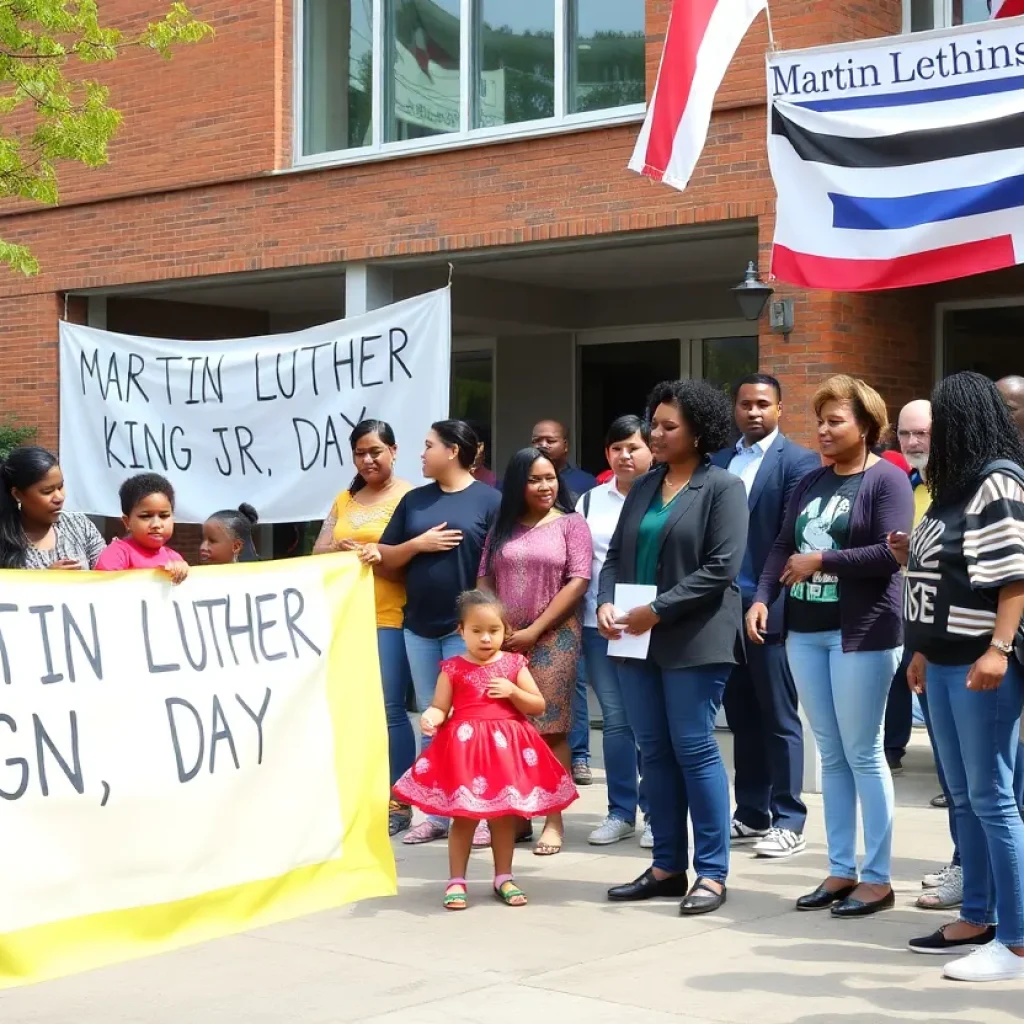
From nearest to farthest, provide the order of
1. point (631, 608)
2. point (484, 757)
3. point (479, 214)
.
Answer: point (631, 608) → point (484, 757) → point (479, 214)

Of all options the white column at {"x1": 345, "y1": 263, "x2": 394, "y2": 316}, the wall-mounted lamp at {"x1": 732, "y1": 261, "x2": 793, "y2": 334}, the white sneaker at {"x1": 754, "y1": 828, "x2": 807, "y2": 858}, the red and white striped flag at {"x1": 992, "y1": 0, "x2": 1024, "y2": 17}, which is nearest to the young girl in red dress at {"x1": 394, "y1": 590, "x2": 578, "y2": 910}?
the white sneaker at {"x1": 754, "y1": 828, "x2": 807, "y2": 858}

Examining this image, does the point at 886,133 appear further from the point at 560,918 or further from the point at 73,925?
the point at 73,925

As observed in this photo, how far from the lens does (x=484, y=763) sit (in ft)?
20.9

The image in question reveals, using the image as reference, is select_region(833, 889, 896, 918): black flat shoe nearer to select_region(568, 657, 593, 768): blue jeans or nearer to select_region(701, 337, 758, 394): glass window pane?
select_region(568, 657, 593, 768): blue jeans

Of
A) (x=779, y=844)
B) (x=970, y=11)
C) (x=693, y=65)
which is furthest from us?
(x=970, y=11)

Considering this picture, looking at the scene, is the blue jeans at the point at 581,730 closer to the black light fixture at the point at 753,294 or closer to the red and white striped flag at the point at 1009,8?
the black light fixture at the point at 753,294

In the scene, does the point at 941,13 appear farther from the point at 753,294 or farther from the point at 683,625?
the point at 683,625

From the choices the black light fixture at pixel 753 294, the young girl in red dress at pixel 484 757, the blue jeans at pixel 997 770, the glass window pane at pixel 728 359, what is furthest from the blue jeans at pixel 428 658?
the glass window pane at pixel 728 359

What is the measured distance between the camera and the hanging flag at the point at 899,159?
279 inches

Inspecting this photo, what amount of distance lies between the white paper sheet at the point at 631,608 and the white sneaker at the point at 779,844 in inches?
55.1

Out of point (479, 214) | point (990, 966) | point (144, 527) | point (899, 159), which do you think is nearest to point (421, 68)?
point (479, 214)

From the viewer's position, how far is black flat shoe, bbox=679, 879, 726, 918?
6102 mm

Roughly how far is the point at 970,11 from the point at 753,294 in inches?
91.2

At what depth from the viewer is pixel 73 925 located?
14.7 feet
